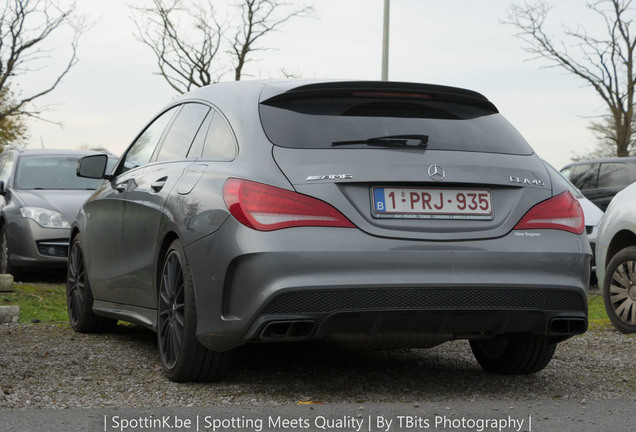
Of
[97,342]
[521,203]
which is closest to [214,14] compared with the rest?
[97,342]

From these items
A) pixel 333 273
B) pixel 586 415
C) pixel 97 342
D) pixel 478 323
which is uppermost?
pixel 333 273

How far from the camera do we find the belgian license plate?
452cm

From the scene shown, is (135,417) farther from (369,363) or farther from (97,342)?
(97,342)

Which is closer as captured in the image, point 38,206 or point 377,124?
point 377,124

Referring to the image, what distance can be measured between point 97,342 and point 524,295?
3469mm

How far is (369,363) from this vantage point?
19.4 ft

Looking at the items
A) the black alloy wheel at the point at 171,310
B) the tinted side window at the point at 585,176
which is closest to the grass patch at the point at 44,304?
the black alloy wheel at the point at 171,310

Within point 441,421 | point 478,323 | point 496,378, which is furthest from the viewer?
point 496,378

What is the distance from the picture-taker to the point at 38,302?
977 cm

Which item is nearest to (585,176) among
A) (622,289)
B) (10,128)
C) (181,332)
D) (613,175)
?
(613,175)

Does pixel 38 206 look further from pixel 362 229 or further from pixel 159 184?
pixel 362 229

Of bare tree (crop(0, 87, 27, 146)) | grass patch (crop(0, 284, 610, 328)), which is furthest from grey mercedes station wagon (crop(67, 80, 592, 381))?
bare tree (crop(0, 87, 27, 146))

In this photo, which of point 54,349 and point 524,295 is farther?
point 54,349

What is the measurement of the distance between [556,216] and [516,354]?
40.6 inches
